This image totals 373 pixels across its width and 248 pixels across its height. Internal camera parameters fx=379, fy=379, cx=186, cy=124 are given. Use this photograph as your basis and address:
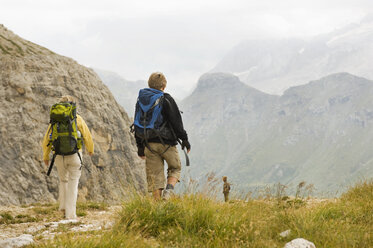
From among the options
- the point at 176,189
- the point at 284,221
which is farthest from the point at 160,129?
the point at 284,221

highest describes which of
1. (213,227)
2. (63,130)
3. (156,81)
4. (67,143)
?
(156,81)

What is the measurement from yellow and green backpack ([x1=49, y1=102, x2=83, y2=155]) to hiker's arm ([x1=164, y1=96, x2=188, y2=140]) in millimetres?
2687

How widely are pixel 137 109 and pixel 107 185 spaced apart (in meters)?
15.2

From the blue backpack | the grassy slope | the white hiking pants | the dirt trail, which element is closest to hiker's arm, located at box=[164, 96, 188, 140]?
the blue backpack

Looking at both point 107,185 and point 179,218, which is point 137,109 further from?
point 107,185

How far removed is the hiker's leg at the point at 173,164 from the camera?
7695mm

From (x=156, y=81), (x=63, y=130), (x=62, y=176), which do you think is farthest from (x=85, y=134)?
(x=156, y=81)

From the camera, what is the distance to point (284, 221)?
6039mm

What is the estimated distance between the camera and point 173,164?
7770mm

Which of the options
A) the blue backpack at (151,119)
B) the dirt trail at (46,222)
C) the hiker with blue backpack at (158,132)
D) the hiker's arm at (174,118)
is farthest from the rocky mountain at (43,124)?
the hiker's arm at (174,118)

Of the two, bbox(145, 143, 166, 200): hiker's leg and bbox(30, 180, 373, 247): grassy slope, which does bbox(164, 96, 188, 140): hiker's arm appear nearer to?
bbox(145, 143, 166, 200): hiker's leg

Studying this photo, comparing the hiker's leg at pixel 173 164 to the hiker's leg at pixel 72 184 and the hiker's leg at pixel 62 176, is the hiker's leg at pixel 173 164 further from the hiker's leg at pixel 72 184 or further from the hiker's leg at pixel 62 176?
the hiker's leg at pixel 62 176

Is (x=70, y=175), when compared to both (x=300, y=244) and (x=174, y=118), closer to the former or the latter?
(x=174, y=118)

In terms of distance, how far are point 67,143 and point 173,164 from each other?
2760 mm
